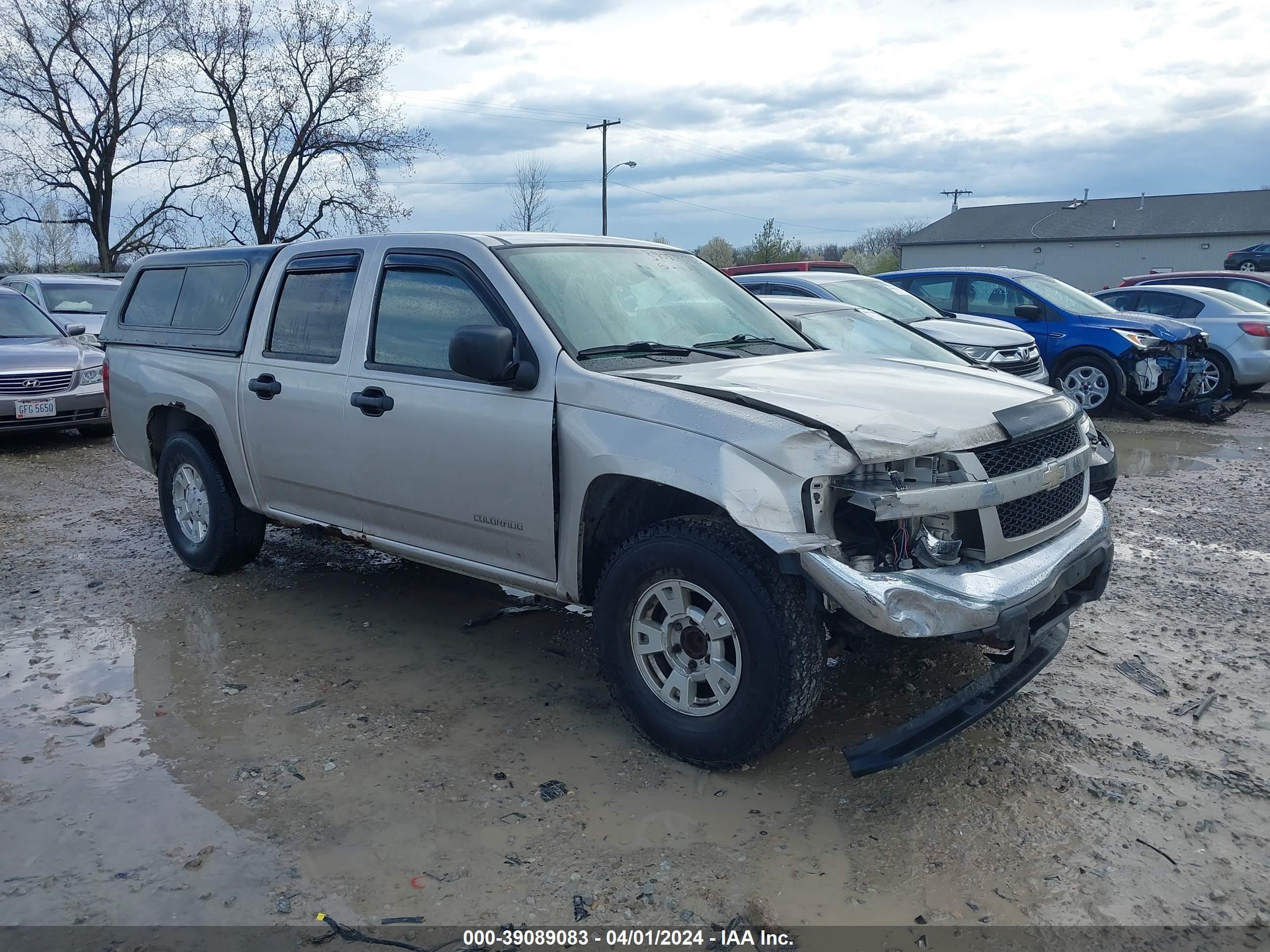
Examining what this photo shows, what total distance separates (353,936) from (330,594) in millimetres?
3154

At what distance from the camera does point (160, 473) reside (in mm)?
6059

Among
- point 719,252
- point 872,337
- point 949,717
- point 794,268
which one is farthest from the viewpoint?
point 719,252

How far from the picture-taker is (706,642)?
346cm

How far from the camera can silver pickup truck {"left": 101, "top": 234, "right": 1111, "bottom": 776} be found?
3.18 m

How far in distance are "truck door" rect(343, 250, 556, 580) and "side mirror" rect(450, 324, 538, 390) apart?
0.28 feet

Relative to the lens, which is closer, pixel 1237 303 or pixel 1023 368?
pixel 1023 368

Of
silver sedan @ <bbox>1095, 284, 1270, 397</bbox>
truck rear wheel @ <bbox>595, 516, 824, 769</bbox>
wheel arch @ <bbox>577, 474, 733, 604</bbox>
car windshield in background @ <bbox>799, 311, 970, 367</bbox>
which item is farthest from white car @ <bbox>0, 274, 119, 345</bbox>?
silver sedan @ <bbox>1095, 284, 1270, 397</bbox>

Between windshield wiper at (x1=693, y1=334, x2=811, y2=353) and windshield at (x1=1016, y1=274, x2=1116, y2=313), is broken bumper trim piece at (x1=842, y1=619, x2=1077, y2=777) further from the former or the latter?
windshield at (x1=1016, y1=274, x2=1116, y2=313)

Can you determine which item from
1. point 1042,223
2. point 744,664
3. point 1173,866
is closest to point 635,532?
point 744,664

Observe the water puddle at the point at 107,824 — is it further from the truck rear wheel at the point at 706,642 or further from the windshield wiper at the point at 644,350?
the windshield wiper at the point at 644,350

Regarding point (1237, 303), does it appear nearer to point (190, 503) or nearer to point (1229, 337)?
point (1229, 337)

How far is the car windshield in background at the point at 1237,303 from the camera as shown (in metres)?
13.2

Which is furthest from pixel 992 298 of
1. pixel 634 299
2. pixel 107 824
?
pixel 107 824

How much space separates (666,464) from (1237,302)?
1319 centimetres
